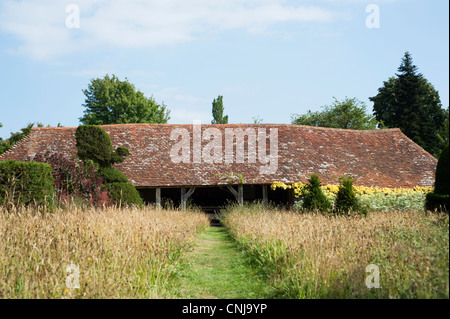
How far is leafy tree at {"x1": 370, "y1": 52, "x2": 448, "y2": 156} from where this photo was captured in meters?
35.0

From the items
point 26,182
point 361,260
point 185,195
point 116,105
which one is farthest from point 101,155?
point 116,105

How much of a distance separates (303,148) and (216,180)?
17.8 feet

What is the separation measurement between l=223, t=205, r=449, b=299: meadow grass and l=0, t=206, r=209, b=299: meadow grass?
193cm

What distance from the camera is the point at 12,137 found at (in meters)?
33.5

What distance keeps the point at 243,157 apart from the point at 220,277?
13.1 meters

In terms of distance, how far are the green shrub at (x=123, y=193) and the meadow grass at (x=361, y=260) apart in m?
6.69

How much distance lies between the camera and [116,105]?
37062 mm

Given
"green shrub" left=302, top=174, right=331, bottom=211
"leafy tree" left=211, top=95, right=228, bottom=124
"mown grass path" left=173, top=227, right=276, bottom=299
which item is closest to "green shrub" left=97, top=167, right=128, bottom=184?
"mown grass path" left=173, top=227, right=276, bottom=299

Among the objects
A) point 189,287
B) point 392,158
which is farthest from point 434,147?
point 189,287

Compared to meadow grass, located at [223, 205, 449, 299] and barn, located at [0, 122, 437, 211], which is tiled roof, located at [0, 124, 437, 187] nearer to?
barn, located at [0, 122, 437, 211]

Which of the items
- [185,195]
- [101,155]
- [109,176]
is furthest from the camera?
[185,195]

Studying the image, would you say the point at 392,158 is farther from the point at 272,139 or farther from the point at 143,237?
the point at 143,237

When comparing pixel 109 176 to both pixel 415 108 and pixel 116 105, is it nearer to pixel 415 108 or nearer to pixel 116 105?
pixel 116 105

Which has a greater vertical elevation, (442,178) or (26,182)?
(442,178)
